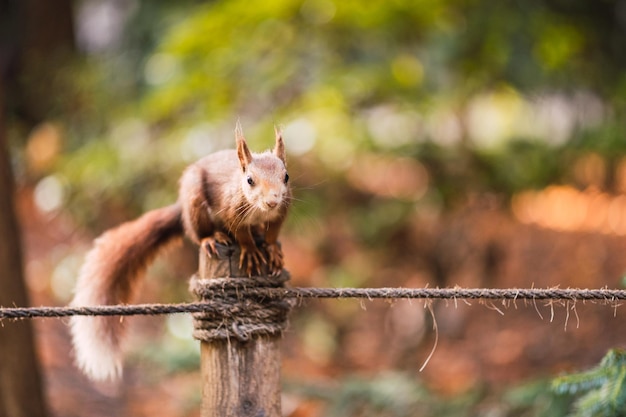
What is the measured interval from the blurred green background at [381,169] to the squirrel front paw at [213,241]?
1780mm

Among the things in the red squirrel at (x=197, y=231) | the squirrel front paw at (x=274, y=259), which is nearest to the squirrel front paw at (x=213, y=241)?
the red squirrel at (x=197, y=231)

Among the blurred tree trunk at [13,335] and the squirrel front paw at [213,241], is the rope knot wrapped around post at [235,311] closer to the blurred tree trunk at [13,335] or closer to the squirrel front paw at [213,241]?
the squirrel front paw at [213,241]

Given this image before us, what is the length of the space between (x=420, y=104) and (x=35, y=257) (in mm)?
3755

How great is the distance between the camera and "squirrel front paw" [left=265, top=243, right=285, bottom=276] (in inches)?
74.7

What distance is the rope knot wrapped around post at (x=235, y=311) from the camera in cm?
180

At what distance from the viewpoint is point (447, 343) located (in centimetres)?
575

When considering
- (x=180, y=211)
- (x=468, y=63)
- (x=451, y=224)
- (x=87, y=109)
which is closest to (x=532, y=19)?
(x=468, y=63)

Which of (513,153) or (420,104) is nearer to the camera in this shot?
(420,104)

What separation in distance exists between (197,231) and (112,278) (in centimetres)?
29

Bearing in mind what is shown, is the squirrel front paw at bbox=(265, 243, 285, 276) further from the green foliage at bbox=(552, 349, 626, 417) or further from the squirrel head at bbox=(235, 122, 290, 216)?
the green foliage at bbox=(552, 349, 626, 417)

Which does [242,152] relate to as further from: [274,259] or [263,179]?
[274,259]

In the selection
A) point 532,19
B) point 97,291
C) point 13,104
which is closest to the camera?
point 97,291

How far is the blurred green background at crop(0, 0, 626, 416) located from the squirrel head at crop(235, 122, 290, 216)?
1927 mm

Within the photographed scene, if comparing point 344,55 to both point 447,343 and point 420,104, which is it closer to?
point 420,104
